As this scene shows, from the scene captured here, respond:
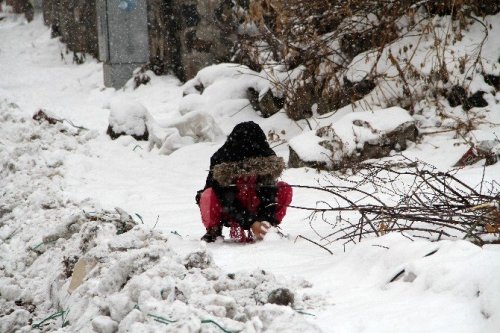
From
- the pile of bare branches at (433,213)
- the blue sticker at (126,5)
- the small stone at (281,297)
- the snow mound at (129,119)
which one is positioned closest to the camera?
the small stone at (281,297)

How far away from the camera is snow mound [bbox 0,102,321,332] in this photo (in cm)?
232

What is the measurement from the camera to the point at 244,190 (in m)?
4.37

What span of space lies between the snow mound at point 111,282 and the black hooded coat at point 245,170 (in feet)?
2.06

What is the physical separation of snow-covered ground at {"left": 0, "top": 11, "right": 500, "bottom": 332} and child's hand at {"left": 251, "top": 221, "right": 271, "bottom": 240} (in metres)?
0.06

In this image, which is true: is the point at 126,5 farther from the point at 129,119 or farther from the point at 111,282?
the point at 111,282

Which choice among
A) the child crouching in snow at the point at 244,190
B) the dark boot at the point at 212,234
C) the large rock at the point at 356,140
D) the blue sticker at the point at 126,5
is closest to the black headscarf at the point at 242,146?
the child crouching in snow at the point at 244,190

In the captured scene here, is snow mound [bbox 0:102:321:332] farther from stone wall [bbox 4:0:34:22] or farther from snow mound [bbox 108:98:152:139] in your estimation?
stone wall [bbox 4:0:34:22]

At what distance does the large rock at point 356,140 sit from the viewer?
22.6 feet

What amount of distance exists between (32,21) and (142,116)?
13027mm

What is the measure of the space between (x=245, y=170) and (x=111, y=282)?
5.22ft

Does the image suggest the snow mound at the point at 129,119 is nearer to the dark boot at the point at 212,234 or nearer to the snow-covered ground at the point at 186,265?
the snow-covered ground at the point at 186,265

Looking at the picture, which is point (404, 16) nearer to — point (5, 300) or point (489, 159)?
point (489, 159)

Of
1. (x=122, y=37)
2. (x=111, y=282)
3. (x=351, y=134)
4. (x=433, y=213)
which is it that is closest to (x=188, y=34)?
(x=122, y=37)

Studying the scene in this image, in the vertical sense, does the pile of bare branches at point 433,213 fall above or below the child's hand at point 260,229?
above
